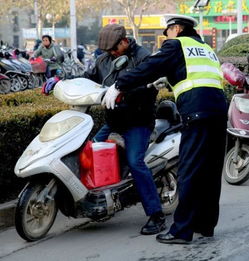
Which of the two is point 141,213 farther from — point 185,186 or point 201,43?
point 201,43

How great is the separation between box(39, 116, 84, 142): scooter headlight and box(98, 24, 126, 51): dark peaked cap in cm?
65

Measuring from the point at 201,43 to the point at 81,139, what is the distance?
1.15 m

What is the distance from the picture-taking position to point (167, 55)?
15.6 ft

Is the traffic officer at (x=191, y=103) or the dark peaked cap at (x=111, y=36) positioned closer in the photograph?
the traffic officer at (x=191, y=103)

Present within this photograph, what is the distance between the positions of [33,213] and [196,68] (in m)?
1.61

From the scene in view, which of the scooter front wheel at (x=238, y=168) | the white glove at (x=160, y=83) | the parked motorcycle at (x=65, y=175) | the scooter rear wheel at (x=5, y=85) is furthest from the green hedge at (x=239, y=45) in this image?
the parked motorcycle at (x=65, y=175)

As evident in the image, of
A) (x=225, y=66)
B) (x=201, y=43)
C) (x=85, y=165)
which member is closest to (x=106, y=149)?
(x=85, y=165)

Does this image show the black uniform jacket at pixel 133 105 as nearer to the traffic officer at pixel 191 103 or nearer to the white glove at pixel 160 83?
the white glove at pixel 160 83

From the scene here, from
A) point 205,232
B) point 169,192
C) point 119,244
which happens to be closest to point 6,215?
point 119,244

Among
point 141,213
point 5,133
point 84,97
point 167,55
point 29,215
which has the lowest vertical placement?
point 141,213

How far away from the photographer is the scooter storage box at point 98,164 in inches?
203

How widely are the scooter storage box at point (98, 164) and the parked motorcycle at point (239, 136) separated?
2314 millimetres

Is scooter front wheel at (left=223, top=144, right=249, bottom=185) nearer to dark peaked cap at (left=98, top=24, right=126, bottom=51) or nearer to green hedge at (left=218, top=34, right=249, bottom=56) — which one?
dark peaked cap at (left=98, top=24, right=126, bottom=51)

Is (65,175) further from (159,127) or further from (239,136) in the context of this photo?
(239,136)
